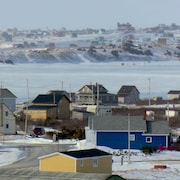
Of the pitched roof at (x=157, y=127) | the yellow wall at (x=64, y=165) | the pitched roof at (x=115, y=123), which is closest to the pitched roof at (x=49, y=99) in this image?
the pitched roof at (x=115, y=123)

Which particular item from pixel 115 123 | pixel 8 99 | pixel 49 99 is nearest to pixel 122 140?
pixel 115 123

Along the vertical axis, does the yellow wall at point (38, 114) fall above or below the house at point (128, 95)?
below

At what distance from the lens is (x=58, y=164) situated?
23.4 meters

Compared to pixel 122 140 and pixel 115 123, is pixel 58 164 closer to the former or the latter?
pixel 122 140

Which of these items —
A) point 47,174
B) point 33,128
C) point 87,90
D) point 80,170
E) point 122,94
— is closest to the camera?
point 47,174

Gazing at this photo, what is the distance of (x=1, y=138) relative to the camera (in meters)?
35.1

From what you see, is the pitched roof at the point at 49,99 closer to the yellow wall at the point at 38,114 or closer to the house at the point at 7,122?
the yellow wall at the point at 38,114

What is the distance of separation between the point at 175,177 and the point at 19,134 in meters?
13.7

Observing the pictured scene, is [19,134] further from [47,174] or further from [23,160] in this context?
[47,174]

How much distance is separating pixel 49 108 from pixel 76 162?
21.3 meters

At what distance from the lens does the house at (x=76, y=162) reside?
76.0ft

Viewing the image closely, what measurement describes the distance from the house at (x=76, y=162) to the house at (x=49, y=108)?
19195mm

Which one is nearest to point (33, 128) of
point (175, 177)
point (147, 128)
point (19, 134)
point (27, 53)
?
point (19, 134)

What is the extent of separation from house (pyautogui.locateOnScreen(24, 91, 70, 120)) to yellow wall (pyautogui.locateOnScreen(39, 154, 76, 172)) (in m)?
19.5
